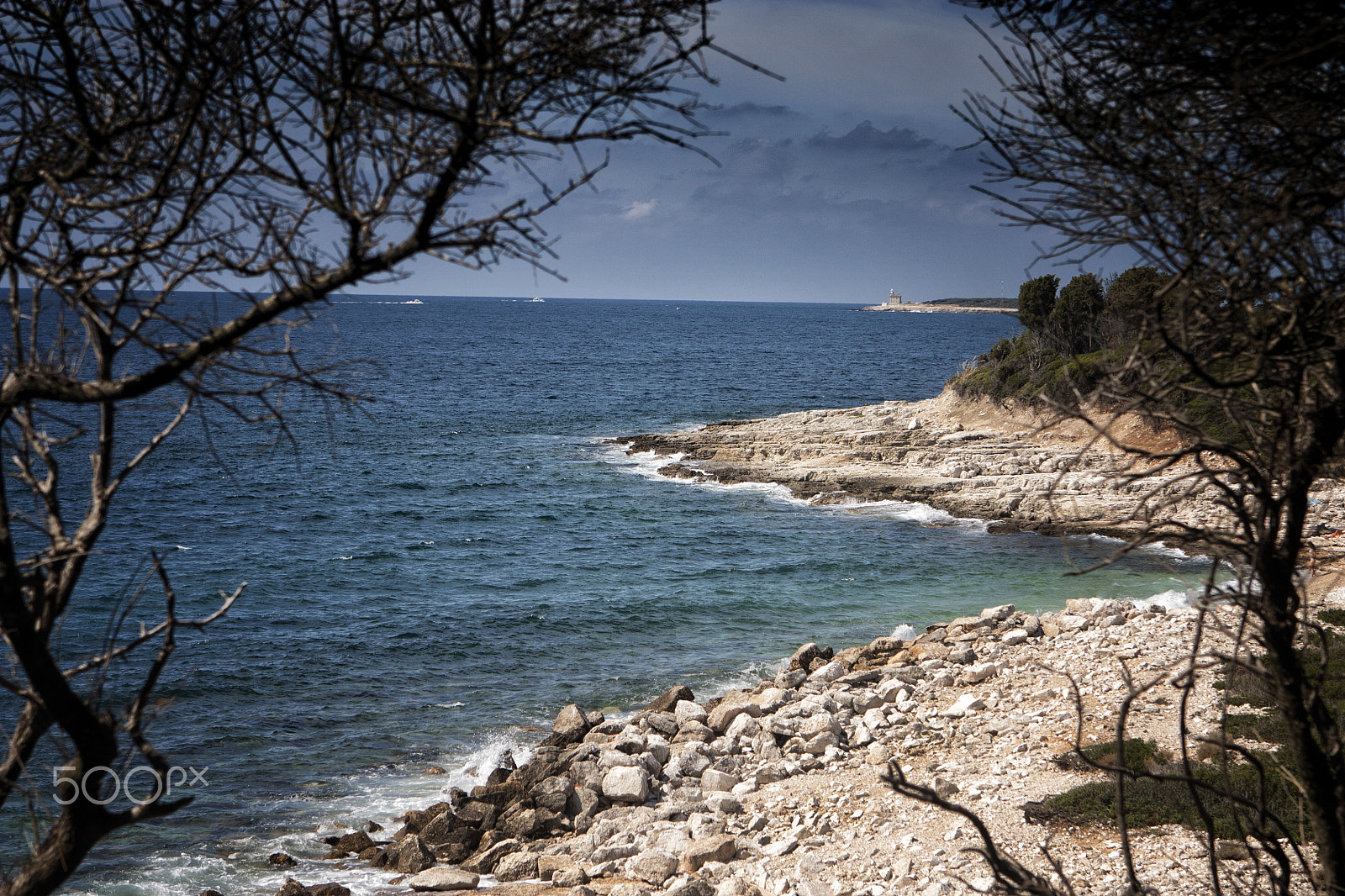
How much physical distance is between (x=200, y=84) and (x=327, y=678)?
685 inches

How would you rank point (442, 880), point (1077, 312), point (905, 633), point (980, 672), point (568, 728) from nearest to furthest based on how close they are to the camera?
1. point (442, 880)
2. point (980, 672)
3. point (568, 728)
4. point (905, 633)
5. point (1077, 312)

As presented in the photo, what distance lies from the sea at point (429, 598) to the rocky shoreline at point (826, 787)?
1.27 m

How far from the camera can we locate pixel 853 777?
11562 mm

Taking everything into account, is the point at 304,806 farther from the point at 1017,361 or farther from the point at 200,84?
the point at 1017,361

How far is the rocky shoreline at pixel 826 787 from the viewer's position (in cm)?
864

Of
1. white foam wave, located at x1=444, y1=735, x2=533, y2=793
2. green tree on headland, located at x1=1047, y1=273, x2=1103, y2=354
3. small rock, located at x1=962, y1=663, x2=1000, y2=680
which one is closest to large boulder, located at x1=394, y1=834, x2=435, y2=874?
white foam wave, located at x1=444, y1=735, x2=533, y2=793

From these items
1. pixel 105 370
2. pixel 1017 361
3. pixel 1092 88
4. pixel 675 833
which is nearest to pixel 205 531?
pixel 675 833

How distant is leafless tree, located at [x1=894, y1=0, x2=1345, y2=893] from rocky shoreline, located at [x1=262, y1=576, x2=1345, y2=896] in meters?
3.27

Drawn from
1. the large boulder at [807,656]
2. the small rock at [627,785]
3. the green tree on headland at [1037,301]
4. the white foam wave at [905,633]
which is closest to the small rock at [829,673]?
the large boulder at [807,656]

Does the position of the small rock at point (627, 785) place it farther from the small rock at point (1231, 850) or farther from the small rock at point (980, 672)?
the small rock at point (1231, 850)

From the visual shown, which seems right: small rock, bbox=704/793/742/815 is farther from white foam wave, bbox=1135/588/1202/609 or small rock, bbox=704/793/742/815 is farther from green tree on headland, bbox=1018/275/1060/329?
green tree on headland, bbox=1018/275/1060/329

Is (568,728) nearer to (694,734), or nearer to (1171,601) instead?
(694,734)

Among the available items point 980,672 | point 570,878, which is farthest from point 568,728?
point 980,672

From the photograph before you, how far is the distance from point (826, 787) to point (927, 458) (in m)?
26.9
